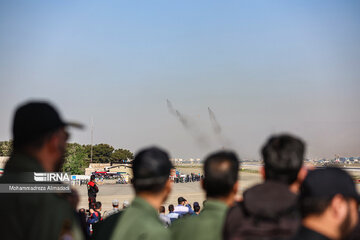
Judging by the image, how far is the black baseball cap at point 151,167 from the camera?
11.0 feet

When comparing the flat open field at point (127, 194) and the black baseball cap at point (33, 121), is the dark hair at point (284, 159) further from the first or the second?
the flat open field at point (127, 194)

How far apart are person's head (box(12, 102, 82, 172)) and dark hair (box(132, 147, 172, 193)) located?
789mm

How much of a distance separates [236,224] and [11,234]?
57.5 inches

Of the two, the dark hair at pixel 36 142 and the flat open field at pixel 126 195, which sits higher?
the dark hair at pixel 36 142

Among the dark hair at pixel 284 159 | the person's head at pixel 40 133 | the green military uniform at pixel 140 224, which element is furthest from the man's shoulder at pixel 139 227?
the dark hair at pixel 284 159

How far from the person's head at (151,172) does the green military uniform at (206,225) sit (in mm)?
337

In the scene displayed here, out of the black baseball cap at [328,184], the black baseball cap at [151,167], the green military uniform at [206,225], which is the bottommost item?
the green military uniform at [206,225]

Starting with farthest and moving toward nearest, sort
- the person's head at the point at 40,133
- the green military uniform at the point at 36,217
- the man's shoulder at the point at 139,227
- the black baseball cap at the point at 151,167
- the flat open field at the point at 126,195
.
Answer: the flat open field at the point at 126,195 → the black baseball cap at the point at 151,167 → the man's shoulder at the point at 139,227 → the person's head at the point at 40,133 → the green military uniform at the point at 36,217

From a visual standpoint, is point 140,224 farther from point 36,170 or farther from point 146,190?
point 36,170

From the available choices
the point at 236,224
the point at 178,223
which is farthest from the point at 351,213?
the point at 178,223

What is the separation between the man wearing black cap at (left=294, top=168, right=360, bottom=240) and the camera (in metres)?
2.71

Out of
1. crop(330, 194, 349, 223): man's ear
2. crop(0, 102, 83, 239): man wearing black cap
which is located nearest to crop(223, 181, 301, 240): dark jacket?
crop(330, 194, 349, 223): man's ear

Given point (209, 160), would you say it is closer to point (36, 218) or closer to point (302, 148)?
point (302, 148)

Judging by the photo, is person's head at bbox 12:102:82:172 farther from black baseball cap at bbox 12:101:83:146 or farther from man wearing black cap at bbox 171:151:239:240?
man wearing black cap at bbox 171:151:239:240
